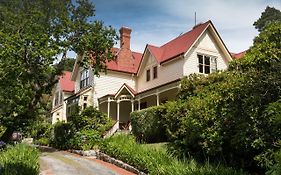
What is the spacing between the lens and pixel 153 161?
13.7 meters

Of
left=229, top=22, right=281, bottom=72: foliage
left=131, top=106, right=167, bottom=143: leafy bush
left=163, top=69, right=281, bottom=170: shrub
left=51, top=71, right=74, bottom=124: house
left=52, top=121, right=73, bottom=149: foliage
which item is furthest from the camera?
left=51, top=71, right=74, bottom=124: house

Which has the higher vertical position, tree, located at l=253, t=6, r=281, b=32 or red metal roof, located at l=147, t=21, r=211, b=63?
tree, located at l=253, t=6, r=281, b=32

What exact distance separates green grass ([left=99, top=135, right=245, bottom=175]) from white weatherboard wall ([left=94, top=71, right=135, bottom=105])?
16.2 meters

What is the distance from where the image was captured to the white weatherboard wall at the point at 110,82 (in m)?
36.0

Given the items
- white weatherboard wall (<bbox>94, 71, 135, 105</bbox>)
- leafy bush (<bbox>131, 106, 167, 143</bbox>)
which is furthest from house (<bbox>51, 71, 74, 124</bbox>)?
leafy bush (<bbox>131, 106, 167, 143</bbox>)

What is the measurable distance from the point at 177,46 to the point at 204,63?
3.02m

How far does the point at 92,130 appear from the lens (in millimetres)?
24625

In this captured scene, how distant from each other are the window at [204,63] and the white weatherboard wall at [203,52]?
1.47 ft

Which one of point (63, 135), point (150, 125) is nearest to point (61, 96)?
point (63, 135)

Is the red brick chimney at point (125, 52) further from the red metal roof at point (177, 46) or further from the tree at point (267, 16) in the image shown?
the tree at point (267, 16)

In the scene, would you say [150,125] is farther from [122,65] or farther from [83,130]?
[122,65]

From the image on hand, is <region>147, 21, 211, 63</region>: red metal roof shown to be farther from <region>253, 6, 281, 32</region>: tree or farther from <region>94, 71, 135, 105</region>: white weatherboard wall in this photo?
<region>253, 6, 281, 32</region>: tree

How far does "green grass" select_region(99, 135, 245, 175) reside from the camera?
1108cm

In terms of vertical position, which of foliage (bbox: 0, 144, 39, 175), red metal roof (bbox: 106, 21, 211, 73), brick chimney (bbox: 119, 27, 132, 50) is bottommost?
foliage (bbox: 0, 144, 39, 175)
